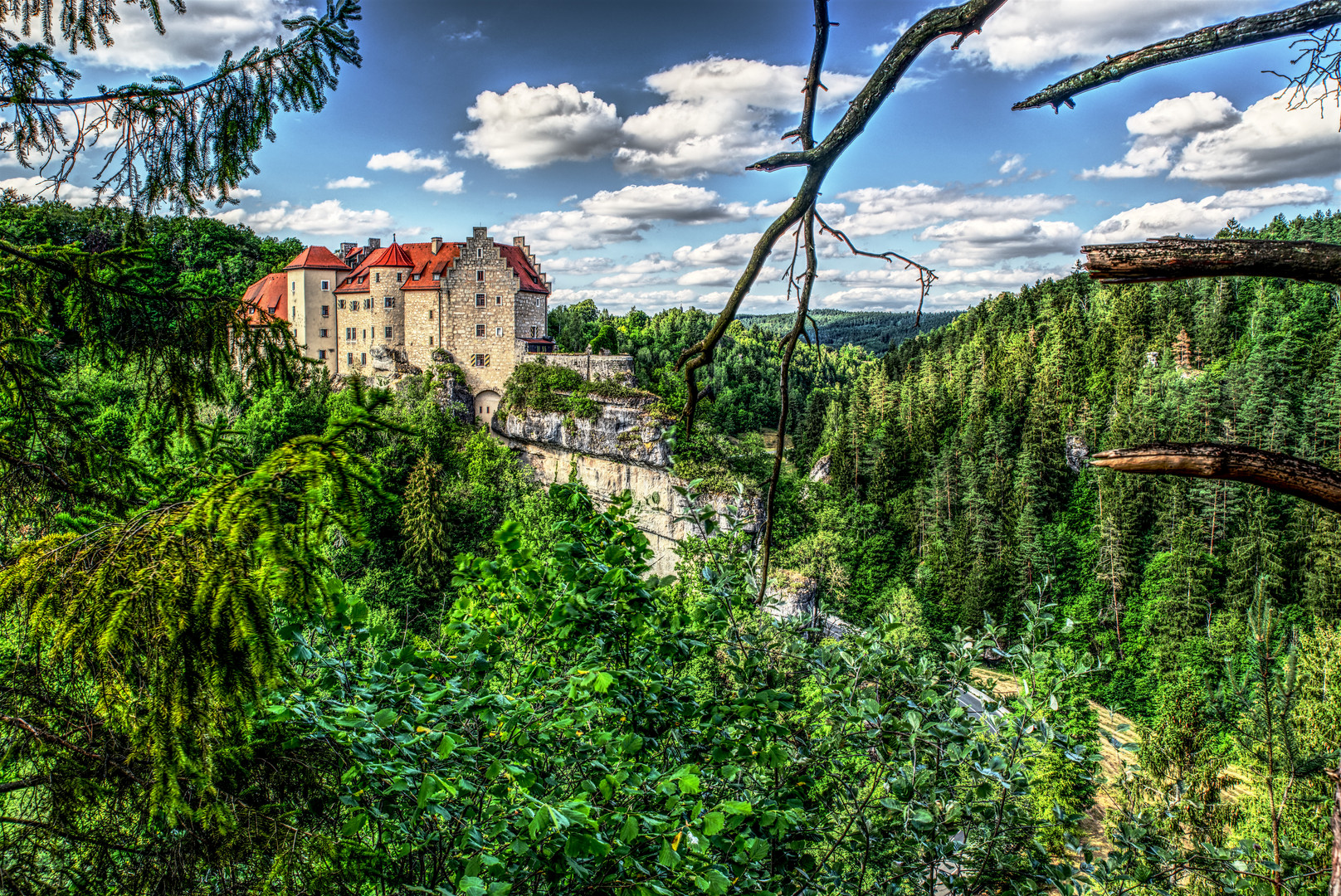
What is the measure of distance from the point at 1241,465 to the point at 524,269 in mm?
32061

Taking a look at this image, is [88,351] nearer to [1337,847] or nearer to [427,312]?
[1337,847]

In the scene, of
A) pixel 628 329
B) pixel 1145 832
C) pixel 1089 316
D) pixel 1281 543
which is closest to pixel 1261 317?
pixel 1089 316

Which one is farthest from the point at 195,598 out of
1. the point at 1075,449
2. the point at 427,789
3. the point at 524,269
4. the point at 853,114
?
the point at 1075,449

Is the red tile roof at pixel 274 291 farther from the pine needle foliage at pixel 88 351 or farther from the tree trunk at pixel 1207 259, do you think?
the tree trunk at pixel 1207 259

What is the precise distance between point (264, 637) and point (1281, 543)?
4665 centimetres

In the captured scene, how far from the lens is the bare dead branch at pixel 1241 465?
203 centimetres

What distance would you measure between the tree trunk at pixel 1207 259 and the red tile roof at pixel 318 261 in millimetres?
33811

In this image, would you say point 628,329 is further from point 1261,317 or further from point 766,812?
point 1261,317

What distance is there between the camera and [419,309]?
30938 millimetres

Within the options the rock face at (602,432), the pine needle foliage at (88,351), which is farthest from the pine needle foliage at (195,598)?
the rock face at (602,432)

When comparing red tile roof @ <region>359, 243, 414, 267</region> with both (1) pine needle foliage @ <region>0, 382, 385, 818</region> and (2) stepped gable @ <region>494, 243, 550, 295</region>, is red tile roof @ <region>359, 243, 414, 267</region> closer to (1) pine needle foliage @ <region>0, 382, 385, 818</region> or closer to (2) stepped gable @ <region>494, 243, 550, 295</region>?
(2) stepped gable @ <region>494, 243, 550, 295</region>

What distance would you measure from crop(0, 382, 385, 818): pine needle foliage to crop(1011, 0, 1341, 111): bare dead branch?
223 centimetres

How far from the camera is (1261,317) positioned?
2124 inches

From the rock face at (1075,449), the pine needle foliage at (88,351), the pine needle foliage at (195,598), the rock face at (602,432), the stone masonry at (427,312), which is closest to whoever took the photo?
the pine needle foliage at (195,598)
